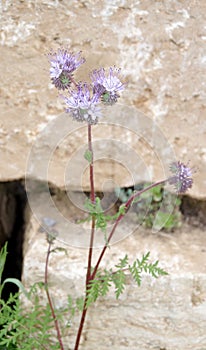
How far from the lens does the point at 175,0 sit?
1.76 m

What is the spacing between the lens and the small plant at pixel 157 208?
78.3 inches

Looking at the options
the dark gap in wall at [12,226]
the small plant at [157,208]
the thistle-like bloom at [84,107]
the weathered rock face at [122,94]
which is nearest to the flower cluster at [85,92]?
the thistle-like bloom at [84,107]

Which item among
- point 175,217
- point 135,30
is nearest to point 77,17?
point 135,30

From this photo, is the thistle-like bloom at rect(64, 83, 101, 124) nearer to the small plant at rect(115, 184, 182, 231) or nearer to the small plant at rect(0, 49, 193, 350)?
the small plant at rect(0, 49, 193, 350)

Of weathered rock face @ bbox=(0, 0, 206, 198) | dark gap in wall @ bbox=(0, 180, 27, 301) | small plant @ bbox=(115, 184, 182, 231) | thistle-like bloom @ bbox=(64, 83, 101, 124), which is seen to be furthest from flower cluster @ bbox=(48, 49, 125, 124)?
dark gap in wall @ bbox=(0, 180, 27, 301)

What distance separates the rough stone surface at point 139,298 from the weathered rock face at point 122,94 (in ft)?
0.69

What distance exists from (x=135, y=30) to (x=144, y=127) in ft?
0.94

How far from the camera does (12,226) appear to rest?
7.71 ft

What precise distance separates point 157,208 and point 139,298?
1.04ft

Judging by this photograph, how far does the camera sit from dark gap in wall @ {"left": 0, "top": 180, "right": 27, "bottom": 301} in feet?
7.26

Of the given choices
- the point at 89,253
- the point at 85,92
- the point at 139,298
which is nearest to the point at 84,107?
the point at 85,92

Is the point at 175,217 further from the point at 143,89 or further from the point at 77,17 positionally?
the point at 77,17

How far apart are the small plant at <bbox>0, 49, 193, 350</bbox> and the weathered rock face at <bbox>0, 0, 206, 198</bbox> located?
0.24ft

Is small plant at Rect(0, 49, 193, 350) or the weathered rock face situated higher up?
the weathered rock face
